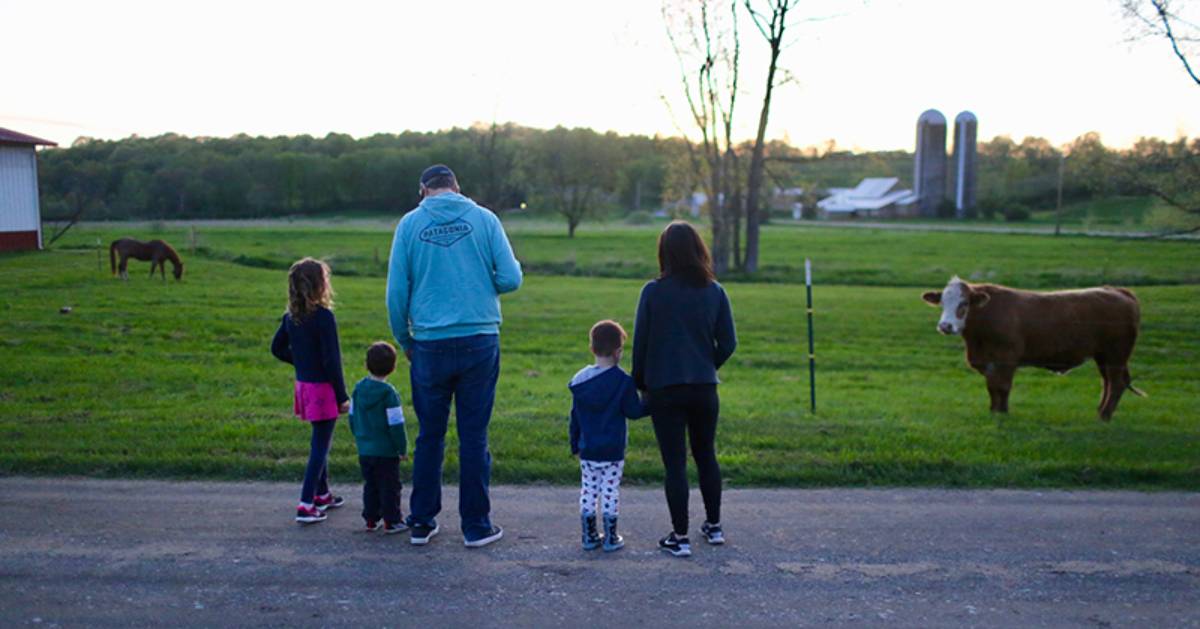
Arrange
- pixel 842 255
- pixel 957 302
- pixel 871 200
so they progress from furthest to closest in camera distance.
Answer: pixel 871 200 < pixel 842 255 < pixel 957 302

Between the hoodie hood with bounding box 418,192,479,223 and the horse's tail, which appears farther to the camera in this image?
the horse's tail

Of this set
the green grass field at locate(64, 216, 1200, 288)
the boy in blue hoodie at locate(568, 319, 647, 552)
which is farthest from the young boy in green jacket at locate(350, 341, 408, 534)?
the green grass field at locate(64, 216, 1200, 288)

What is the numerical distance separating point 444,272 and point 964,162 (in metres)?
92.3

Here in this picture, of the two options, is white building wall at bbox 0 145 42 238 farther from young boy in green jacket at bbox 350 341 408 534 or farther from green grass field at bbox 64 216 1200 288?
young boy in green jacket at bbox 350 341 408 534

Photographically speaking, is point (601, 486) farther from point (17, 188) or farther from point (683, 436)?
point (17, 188)

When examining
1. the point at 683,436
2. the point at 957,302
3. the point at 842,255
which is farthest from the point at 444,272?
the point at 842,255

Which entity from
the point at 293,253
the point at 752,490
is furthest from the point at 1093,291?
the point at 293,253

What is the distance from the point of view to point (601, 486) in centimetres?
611

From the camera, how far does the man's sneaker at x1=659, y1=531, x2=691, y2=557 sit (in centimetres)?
596

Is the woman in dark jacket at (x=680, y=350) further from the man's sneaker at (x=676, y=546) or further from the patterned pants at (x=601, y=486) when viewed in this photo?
the patterned pants at (x=601, y=486)

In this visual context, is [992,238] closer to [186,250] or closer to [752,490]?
[186,250]

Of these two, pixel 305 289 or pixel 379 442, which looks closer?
pixel 379 442

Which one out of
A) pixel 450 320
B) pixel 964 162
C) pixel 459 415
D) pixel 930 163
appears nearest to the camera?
pixel 450 320

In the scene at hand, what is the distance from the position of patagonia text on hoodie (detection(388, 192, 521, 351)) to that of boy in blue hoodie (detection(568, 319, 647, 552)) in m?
0.65
